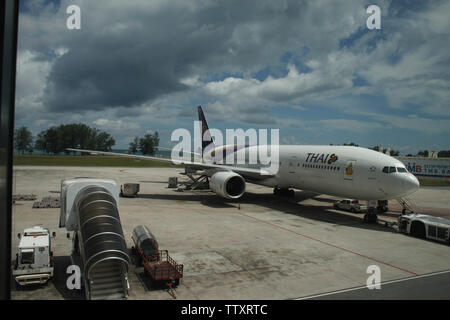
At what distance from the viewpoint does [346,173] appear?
19.6m

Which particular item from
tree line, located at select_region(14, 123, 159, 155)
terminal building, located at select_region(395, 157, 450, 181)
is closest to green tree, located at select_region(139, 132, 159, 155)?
tree line, located at select_region(14, 123, 159, 155)

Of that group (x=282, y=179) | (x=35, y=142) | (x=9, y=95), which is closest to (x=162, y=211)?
(x=282, y=179)

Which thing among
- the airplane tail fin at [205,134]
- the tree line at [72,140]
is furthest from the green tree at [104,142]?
the airplane tail fin at [205,134]

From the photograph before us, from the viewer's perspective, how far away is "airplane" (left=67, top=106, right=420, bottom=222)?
17873 millimetres

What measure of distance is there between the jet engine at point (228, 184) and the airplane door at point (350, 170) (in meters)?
7.79

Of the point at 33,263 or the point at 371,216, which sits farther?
the point at 371,216

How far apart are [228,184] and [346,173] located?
29.7ft

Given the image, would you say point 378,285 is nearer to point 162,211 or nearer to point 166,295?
point 166,295

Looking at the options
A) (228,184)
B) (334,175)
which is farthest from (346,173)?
(228,184)

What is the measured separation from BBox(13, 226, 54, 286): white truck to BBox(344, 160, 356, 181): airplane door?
52.6ft

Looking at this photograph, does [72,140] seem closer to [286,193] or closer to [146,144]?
[146,144]

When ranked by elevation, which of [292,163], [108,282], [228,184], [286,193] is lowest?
[108,282]

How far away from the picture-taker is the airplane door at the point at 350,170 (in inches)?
757

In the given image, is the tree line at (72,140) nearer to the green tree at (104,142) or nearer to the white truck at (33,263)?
the green tree at (104,142)
